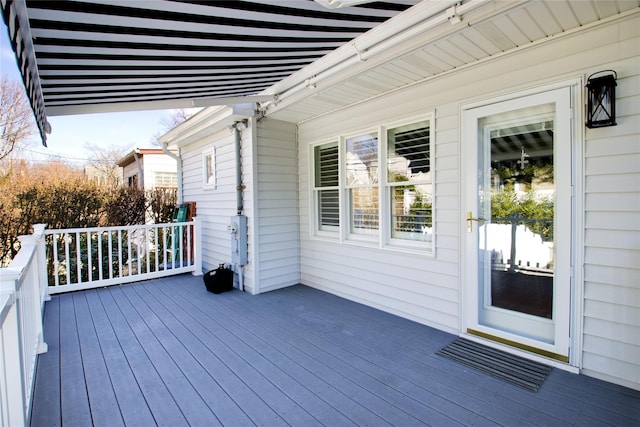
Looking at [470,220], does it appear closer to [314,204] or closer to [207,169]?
[314,204]

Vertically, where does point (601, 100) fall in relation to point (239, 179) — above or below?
above

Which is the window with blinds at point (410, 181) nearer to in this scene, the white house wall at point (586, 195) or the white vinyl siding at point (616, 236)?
the white house wall at point (586, 195)

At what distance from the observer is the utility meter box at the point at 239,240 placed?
503cm

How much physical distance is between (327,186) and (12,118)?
12220 mm

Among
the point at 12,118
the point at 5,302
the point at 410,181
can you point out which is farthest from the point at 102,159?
the point at 5,302

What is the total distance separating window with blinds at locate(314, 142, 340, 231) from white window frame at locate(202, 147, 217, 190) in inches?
86.2

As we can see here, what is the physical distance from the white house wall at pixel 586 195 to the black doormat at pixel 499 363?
306 millimetres

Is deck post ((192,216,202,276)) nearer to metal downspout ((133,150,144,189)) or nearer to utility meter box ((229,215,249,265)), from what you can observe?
utility meter box ((229,215,249,265))

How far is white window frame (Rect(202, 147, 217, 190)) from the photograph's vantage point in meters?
6.20

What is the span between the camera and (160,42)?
2.49 metres

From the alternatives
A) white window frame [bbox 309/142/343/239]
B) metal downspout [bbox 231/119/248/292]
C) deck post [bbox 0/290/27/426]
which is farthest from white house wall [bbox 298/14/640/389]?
deck post [bbox 0/290/27/426]

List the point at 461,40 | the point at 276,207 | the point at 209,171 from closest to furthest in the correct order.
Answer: the point at 461,40, the point at 276,207, the point at 209,171

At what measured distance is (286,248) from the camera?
540 centimetres

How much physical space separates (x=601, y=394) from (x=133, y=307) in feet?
16.8
